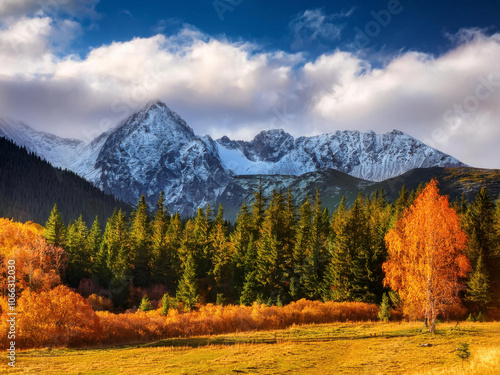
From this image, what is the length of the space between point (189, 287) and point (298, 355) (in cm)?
4370

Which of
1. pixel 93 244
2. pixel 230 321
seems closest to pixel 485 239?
pixel 230 321

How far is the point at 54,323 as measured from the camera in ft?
137

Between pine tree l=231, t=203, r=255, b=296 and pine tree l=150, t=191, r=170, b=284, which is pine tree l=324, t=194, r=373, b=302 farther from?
pine tree l=150, t=191, r=170, b=284

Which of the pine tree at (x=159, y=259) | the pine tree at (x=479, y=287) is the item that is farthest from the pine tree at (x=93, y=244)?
→ the pine tree at (x=479, y=287)

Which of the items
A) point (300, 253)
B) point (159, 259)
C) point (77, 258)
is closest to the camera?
point (300, 253)

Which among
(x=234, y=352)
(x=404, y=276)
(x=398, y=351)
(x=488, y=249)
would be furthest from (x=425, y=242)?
(x=488, y=249)

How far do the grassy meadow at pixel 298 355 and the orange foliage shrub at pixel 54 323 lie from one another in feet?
17.1

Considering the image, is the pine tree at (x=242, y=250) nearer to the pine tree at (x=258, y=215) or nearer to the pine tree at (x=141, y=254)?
the pine tree at (x=258, y=215)

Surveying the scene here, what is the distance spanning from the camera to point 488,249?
5684 centimetres

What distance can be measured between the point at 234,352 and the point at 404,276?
1921 cm

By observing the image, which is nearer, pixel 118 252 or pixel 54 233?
→ pixel 118 252

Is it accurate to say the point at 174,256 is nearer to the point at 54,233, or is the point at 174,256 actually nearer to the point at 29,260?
the point at 29,260

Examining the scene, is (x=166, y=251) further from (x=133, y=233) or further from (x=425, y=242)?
(x=425, y=242)

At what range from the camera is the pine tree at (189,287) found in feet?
228
